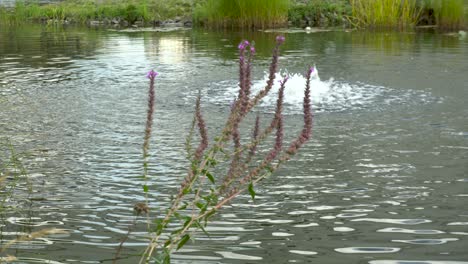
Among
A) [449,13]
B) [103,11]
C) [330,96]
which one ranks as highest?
[103,11]

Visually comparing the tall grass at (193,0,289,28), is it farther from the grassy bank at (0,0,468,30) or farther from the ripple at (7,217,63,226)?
the ripple at (7,217,63,226)

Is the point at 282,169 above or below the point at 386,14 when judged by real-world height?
below

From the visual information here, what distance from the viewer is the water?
15.7ft

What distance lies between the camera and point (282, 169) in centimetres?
668

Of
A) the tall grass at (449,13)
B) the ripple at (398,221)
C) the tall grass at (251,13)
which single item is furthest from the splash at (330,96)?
the tall grass at (449,13)

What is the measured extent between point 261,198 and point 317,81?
558 cm

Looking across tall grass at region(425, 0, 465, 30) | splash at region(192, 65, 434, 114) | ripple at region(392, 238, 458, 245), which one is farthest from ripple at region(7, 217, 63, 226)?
tall grass at region(425, 0, 465, 30)

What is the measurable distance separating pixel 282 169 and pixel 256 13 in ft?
51.6

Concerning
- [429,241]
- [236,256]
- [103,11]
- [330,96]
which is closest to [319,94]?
[330,96]

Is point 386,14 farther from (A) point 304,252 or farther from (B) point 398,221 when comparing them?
(A) point 304,252

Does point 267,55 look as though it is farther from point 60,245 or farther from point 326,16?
point 60,245

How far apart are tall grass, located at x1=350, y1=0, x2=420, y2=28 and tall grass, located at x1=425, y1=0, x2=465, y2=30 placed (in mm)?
559

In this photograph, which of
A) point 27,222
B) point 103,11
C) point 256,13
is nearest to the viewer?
point 27,222

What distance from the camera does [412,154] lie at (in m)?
7.14
